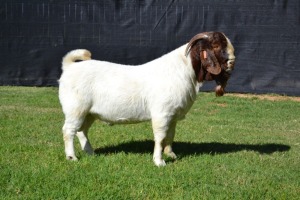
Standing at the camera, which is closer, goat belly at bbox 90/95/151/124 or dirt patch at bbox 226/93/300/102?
goat belly at bbox 90/95/151/124

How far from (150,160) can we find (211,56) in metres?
1.50

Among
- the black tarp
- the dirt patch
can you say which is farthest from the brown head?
the black tarp

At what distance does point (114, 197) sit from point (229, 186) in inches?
50.7

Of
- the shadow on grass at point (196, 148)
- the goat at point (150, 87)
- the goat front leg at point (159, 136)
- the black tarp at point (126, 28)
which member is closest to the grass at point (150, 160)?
the shadow on grass at point (196, 148)

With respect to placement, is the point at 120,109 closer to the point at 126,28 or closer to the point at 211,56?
the point at 211,56

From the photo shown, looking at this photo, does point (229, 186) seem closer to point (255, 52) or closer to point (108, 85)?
point (108, 85)

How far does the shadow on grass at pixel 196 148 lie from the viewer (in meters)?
6.78

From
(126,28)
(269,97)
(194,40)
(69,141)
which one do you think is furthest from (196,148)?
(126,28)

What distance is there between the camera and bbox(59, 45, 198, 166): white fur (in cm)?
593

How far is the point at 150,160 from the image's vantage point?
244 inches

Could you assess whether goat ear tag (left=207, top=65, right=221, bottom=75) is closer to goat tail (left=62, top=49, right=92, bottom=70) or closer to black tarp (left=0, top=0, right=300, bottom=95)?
goat tail (left=62, top=49, right=92, bottom=70)

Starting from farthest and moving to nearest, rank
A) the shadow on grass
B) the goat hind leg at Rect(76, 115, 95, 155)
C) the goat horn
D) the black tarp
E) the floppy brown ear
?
the black tarp < the shadow on grass < the goat hind leg at Rect(76, 115, 95, 155) < the goat horn < the floppy brown ear

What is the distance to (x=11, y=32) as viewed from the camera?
12.8m

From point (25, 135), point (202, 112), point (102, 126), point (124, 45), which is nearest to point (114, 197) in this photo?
point (25, 135)
